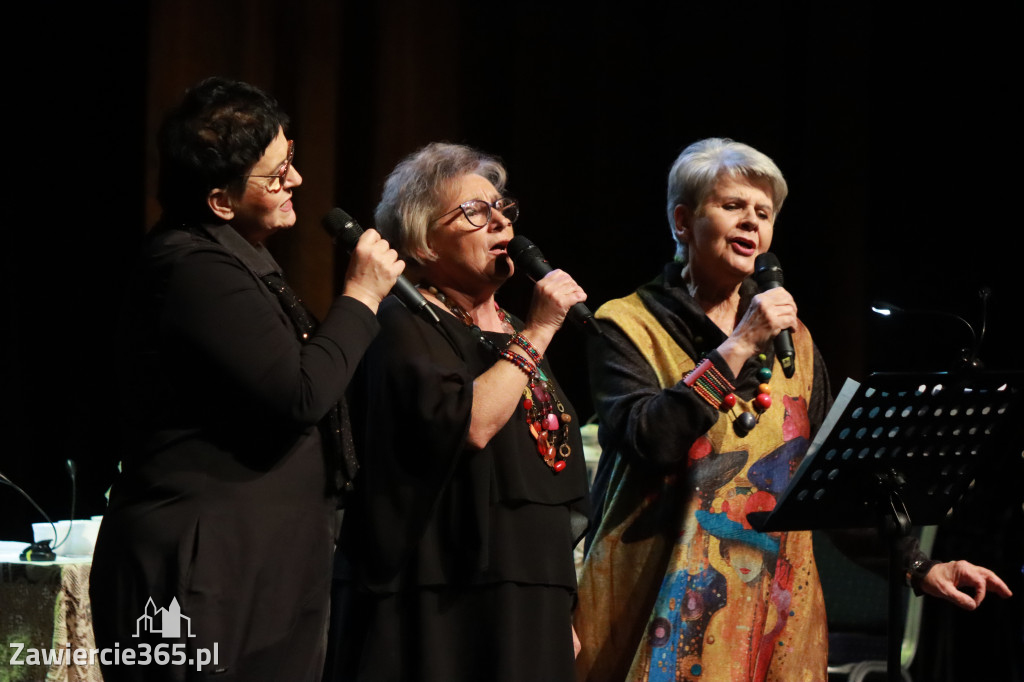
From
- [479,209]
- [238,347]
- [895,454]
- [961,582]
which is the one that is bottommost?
[961,582]

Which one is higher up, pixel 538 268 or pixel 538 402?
pixel 538 268

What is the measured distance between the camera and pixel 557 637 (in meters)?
1.99

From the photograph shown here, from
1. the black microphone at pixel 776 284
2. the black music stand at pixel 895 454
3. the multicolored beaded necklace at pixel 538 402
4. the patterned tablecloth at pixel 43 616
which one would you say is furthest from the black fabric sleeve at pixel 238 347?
the patterned tablecloth at pixel 43 616

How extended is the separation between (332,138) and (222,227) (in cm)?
214

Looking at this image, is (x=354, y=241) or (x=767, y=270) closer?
(x=354, y=241)

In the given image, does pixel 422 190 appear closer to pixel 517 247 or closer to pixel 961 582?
pixel 517 247

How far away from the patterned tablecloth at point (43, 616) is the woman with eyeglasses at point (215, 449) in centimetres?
126

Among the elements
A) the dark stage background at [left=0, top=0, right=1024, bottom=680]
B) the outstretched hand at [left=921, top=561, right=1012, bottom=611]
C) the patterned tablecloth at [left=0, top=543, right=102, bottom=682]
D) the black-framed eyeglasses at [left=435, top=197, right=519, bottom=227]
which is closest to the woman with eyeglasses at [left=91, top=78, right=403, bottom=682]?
the black-framed eyeglasses at [left=435, top=197, right=519, bottom=227]

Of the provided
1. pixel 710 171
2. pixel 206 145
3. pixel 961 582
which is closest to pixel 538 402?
pixel 710 171

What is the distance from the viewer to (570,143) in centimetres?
420

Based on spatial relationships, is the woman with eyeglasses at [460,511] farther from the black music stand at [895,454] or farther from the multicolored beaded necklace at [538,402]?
the black music stand at [895,454]

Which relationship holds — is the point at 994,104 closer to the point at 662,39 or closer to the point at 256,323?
the point at 662,39

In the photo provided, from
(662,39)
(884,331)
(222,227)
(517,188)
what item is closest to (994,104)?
(884,331)

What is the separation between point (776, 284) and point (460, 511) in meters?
0.76
